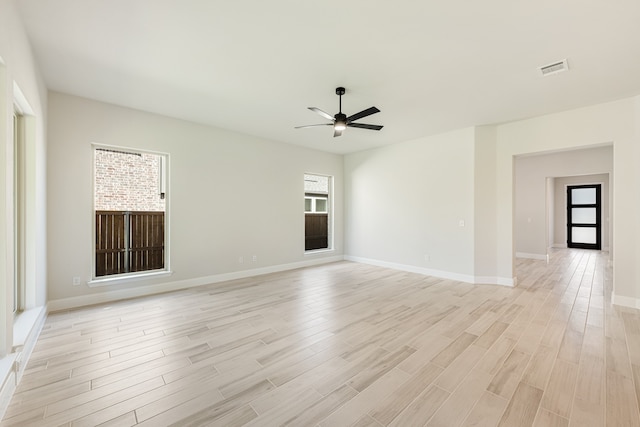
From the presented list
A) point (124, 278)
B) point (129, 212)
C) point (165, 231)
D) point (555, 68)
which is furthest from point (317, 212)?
point (555, 68)

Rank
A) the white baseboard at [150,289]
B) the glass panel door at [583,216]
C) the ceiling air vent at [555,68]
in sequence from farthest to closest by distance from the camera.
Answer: the glass panel door at [583,216]
the white baseboard at [150,289]
the ceiling air vent at [555,68]

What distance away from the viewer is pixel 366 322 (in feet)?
10.6

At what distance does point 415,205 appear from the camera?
5.96 meters

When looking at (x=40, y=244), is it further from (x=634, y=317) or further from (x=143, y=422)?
(x=634, y=317)

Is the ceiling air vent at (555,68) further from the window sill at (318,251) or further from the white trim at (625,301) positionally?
the window sill at (318,251)

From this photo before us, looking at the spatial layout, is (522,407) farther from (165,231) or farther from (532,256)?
(532,256)

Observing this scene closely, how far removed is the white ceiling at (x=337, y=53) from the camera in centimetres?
218

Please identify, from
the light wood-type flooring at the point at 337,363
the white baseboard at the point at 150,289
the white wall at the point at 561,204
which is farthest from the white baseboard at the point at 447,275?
the white wall at the point at 561,204

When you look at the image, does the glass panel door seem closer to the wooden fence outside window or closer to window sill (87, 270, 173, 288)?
window sill (87, 270, 173, 288)

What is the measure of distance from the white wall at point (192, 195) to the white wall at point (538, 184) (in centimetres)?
576

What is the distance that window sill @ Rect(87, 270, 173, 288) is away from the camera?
12.9 ft

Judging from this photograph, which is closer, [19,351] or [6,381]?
[6,381]

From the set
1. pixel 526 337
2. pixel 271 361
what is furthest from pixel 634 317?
pixel 271 361

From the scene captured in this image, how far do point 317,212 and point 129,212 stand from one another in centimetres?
420
